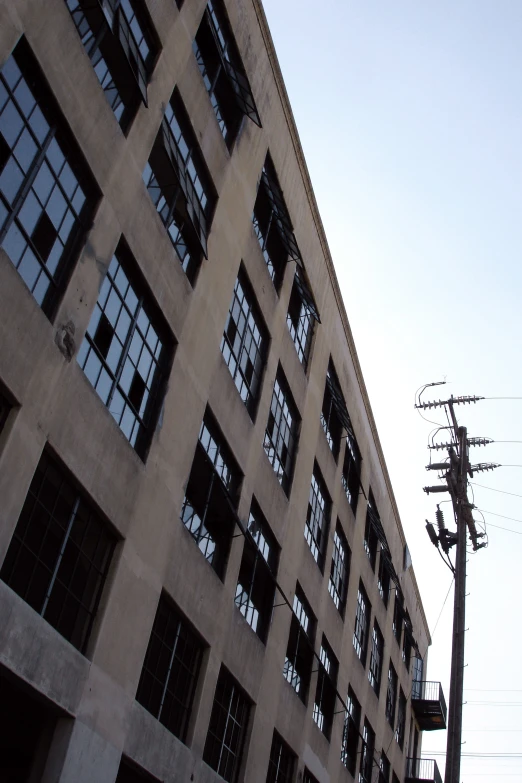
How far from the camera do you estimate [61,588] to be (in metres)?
13.3

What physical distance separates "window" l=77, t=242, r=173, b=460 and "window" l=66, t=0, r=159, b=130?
9.56ft

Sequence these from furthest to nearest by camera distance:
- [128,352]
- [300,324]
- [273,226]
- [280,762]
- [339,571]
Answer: [339,571]
[300,324]
[273,226]
[280,762]
[128,352]

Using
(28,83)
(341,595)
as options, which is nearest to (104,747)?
(28,83)

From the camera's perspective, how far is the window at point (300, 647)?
23377mm

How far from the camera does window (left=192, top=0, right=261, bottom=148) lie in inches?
763

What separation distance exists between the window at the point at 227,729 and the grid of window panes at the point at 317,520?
662 centimetres

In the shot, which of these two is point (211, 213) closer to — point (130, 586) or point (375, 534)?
point (130, 586)

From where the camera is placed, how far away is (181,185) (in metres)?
17.2

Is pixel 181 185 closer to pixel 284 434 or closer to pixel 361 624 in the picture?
pixel 284 434

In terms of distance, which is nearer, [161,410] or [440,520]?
[161,410]

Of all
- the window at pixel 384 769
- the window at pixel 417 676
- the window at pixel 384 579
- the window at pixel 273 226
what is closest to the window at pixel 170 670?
the window at pixel 273 226

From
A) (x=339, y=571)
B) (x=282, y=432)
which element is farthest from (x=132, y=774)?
(x=339, y=571)

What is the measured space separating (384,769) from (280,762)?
503 inches

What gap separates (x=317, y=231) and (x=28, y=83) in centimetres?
1499
